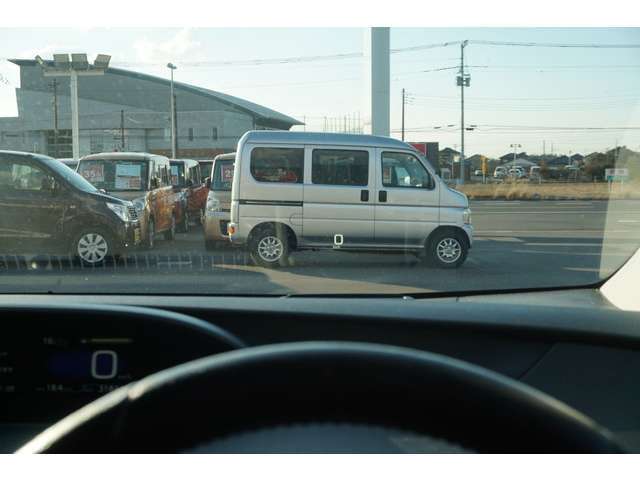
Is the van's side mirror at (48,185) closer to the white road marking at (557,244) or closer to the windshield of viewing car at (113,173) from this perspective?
the windshield of viewing car at (113,173)

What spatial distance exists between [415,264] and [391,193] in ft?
6.07

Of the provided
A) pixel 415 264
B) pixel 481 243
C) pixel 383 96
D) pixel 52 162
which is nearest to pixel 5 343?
pixel 383 96

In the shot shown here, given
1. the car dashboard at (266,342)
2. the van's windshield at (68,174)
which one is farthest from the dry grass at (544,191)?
the van's windshield at (68,174)

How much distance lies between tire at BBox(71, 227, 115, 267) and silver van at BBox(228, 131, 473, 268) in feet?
4.37

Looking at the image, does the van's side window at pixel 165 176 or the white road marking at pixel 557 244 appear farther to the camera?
the van's side window at pixel 165 176

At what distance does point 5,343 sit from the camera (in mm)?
2326

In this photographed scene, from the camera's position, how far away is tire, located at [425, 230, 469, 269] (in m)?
5.61

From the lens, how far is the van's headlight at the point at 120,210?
6342mm

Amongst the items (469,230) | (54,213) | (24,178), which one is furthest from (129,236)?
(469,230)

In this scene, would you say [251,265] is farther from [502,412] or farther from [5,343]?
[502,412]

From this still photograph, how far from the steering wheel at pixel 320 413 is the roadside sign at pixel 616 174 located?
2.62 metres

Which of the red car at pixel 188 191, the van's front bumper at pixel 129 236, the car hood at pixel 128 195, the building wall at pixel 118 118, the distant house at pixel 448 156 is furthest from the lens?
the red car at pixel 188 191

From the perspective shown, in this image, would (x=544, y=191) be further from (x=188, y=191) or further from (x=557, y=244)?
(x=188, y=191)

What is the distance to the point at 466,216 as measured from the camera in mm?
7332
